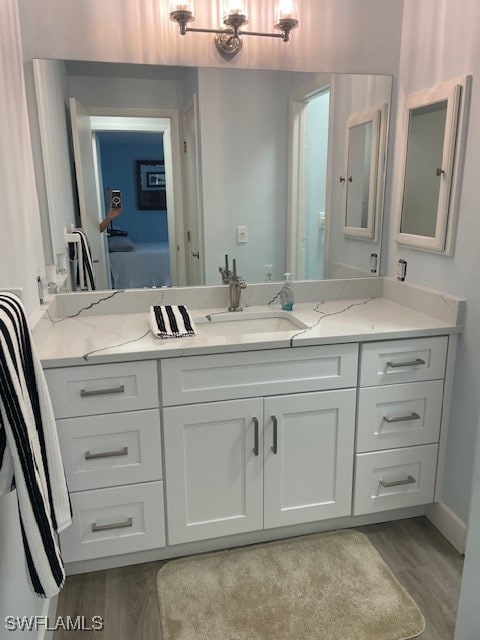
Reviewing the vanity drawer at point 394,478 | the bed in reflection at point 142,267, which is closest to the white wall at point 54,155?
the bed in reflection at point 142,267

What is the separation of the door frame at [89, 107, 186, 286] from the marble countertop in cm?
23

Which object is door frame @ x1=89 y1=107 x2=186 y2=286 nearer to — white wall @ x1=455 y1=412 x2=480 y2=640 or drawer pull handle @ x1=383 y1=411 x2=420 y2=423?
drawer pull handle @ x1=383 y1=411 x2=420 y2=423

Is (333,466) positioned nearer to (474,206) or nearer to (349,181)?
(474,206)

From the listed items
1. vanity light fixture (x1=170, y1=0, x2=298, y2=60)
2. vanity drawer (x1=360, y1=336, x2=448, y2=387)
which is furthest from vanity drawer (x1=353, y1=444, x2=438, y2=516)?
vanity light fixture (x1=170, y1=0, x2=298, y2=60)

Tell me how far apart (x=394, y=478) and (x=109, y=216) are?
64.5 inches

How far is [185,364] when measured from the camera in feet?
5.59

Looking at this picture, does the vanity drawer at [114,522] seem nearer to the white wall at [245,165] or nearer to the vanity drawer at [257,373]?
the vanity drawer at [257,373]

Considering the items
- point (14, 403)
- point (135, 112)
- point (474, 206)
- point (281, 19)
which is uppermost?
point (281, 19)

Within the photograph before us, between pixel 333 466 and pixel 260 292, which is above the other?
pixel 260 292

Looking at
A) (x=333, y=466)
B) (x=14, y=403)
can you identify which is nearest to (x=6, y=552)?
(x=14, y=403)

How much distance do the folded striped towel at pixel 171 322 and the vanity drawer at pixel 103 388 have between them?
157mm

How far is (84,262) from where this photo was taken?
210 centimetres

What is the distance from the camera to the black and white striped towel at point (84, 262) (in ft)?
6.80

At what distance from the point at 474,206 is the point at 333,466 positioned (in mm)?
1128
